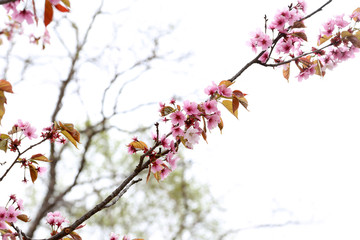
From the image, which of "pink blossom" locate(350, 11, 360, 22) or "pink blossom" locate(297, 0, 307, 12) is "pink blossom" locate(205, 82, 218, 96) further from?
"pink blossom" locate(350, 11, 360, 22)

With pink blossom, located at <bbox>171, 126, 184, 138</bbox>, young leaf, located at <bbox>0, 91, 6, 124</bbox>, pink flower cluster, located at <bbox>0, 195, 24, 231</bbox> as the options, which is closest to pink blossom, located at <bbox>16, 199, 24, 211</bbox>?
pink flower cluster, located at <bbox>0, 195, 24, 231</bbox>

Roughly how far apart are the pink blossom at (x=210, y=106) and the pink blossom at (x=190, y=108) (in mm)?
28

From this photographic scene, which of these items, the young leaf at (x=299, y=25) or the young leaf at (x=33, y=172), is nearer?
the young leaf at (x=33, y=172)

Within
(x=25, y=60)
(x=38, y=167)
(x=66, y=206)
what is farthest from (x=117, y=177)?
(x=38, y=167)

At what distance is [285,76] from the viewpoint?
5.12 ft

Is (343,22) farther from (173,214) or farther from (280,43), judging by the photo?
(173,214)

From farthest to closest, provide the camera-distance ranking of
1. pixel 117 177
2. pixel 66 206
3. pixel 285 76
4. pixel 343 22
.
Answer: pixel 117 177, pixel 66 206, pixel 285 76, pixel 343 22

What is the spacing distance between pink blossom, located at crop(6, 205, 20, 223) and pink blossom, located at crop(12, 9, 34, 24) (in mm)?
625

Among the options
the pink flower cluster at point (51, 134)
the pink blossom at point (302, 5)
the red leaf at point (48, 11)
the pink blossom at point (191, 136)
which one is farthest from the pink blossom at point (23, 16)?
the pink blossom at point (302, 5)

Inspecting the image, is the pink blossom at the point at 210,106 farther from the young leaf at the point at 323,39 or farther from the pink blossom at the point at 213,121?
the young leaf at the point at 323,39

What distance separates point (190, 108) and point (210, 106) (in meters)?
0.06

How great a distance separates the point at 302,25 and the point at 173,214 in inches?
236

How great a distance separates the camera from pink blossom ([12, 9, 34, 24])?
98 cm

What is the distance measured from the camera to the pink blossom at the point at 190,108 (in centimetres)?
110
